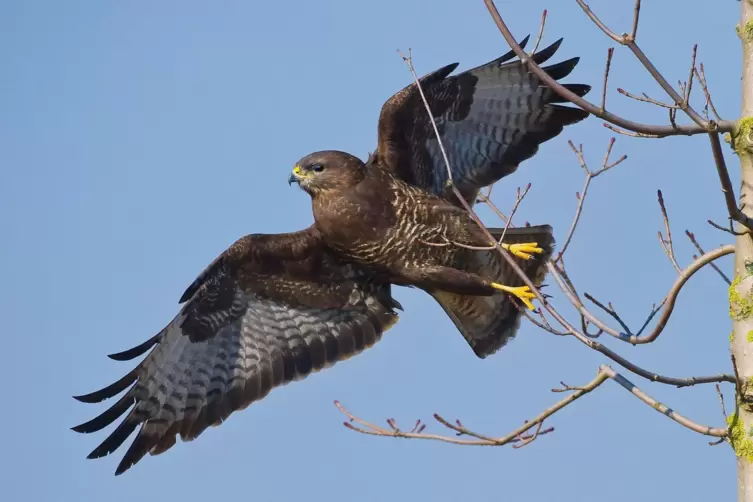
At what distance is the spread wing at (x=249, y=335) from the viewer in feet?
28.3

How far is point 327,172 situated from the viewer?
810 cm

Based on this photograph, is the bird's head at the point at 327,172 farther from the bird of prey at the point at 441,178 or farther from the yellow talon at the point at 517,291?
the yellow talon at the point at 517,291

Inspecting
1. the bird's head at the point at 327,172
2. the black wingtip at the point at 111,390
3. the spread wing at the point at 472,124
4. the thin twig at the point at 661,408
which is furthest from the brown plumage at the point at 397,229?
the thin twig at the point at 661,408

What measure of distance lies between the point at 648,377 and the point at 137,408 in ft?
17.3

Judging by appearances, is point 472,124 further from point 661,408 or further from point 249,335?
point 661,408

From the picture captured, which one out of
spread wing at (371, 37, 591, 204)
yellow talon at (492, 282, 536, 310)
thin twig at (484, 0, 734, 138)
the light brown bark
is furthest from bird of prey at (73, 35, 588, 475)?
thin twig at (484, 0, 734, 138)

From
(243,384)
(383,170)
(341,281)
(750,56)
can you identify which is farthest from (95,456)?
(750,56)

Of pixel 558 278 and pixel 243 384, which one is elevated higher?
pixel 243 384

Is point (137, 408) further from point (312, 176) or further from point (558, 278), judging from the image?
point (558, 278)

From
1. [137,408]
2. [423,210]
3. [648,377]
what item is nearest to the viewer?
[648,377]

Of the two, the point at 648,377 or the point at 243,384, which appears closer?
the point at 648,377

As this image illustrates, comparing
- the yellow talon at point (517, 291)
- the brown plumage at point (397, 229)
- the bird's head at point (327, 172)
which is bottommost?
the yellow talon at point (517, 291)

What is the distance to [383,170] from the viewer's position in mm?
8203

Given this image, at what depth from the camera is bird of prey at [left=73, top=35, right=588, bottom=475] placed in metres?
8.18
